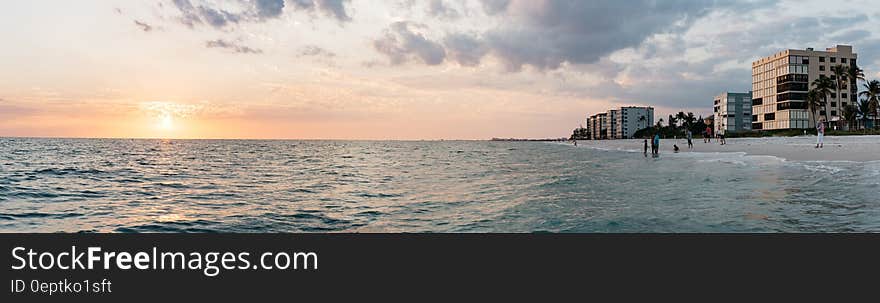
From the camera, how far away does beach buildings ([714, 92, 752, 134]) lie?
547 ft

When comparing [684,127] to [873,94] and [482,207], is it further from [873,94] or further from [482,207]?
[482,207]

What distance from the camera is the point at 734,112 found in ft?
549

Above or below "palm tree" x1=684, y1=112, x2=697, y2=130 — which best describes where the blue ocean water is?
below

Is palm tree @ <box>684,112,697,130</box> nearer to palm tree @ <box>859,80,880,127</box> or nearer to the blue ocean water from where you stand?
palm tree @ <box>859,80,880,127</box>

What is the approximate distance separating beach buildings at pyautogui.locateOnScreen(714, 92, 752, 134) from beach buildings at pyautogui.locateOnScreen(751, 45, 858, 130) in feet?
105

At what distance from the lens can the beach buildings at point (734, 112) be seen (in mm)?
166875

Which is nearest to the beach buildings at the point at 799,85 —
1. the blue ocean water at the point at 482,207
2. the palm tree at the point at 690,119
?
the palm tree at the point at 690,119

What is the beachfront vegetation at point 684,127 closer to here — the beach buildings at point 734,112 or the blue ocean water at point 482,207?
the beach buildings at point 734,112

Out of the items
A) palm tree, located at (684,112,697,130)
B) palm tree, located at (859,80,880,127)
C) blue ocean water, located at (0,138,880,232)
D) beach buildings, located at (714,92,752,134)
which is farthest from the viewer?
palm tree, located at (684,112,697,130)

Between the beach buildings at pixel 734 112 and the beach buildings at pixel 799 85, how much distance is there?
32038 millimetres

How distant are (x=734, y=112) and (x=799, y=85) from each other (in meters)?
41.8

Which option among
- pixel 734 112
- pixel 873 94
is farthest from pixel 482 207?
pixel 734 112

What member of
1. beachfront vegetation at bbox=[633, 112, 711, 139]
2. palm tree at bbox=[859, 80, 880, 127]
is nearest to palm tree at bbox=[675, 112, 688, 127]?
beachfront vegetation at bbox=[633, 112, 711, 139]
